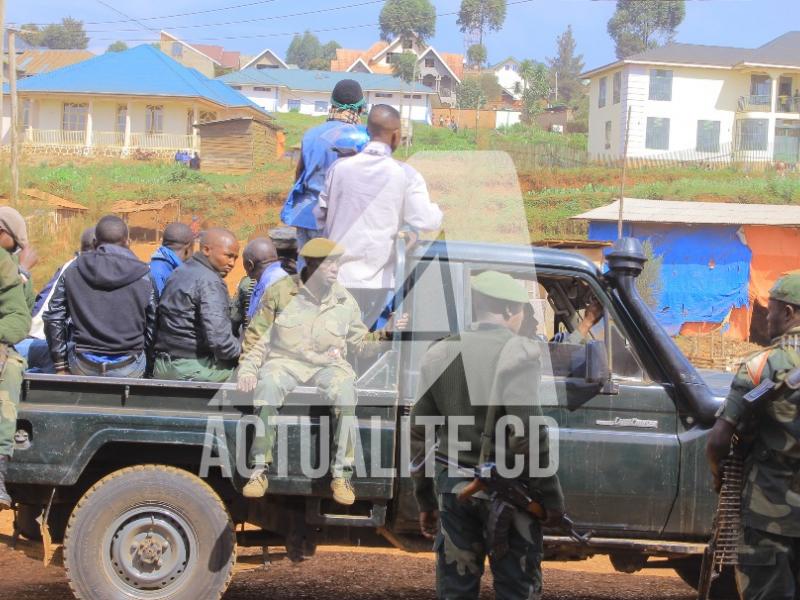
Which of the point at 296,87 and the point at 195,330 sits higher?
the point at 296,87

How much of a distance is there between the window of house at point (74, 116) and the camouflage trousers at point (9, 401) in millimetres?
46893

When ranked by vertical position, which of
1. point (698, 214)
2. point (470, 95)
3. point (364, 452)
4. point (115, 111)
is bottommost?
point (364, 452)

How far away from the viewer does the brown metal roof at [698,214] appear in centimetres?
2473

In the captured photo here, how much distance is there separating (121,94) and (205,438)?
45585 millimetres

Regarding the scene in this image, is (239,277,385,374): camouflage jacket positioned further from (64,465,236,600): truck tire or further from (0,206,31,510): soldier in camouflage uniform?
(0,206,31,510): soldier in camouflage uniform

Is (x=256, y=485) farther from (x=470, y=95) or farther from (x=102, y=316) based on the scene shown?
(x=470, y=95)

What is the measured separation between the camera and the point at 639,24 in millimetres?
114250

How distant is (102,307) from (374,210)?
5.20 feet

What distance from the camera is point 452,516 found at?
4094 millimetres

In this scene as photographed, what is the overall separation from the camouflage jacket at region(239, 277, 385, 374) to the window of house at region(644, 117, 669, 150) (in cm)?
5071

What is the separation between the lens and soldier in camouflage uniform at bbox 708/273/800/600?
3.99 meters

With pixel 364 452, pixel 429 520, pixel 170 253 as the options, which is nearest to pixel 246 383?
pixel 364 452

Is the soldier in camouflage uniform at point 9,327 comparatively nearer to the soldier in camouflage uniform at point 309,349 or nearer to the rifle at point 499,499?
the soldier in camouflage uniform at point 309,349

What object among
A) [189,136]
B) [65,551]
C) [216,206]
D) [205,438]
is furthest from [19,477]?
[189,136]
